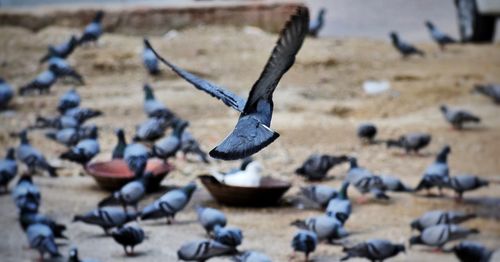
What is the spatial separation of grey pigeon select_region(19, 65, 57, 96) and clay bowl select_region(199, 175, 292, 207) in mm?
6016

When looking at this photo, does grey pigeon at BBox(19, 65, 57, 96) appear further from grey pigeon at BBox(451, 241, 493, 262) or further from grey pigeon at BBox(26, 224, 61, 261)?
grey pigeon at BBox(451, 241, 493, 262)

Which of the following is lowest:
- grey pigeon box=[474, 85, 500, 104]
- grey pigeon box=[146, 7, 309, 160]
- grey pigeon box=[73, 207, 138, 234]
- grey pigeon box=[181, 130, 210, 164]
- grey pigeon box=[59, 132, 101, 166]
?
grey pigeon box=[474, 85, 500, 104]

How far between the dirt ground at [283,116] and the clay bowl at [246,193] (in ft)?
0.31

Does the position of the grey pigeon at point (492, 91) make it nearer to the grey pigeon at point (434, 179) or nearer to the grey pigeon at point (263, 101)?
the grey pigeon at point (434, 179)

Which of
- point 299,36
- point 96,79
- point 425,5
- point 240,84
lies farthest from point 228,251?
point 425,5

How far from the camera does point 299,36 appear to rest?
3.84 metres

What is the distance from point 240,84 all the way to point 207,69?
0.99 m

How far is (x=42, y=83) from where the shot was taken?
Result: 47.6 ft

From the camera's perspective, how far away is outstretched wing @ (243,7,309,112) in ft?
12.4

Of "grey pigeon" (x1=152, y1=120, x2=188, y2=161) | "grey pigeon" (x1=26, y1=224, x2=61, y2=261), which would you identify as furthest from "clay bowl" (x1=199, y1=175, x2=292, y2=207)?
"grey pigeon" (x1=26, y1=224, x2=61, y2=261)

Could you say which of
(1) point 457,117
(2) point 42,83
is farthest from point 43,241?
(2) point 42,83

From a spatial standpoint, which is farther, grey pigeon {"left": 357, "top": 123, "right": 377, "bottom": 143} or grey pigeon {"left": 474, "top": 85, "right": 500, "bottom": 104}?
grey pigeon {"left": 474, "top": 85, "right": 500, "bottom": 104}

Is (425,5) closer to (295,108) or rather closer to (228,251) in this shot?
(295,108)

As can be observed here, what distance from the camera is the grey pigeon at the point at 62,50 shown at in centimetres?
1571
